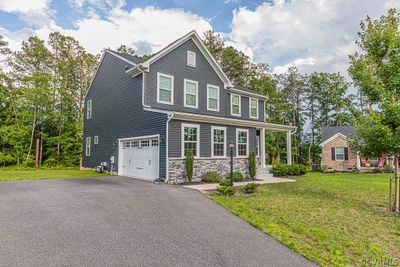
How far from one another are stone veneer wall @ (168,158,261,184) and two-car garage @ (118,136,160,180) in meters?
1.00

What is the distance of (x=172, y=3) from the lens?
14484 mm

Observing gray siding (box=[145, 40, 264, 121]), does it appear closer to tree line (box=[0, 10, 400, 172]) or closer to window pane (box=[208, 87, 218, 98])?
window pane (box=[208, 87, 218, 98])

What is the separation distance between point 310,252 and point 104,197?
6005 millimetres

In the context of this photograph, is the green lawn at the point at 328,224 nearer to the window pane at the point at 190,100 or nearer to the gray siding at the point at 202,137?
the gray siding at the point at 202,137

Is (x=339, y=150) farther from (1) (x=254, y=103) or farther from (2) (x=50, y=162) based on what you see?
(2) (x=50, y=162)

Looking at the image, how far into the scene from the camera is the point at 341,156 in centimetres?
2361

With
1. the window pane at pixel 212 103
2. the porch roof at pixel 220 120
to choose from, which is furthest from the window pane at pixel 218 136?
the window pane at pixel 212 103

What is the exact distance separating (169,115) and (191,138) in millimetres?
1859

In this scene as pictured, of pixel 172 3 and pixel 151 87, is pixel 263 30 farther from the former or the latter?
pixel 151 87

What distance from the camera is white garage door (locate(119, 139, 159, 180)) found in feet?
40.6

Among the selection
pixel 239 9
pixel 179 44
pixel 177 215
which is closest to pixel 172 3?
pixel 179 44

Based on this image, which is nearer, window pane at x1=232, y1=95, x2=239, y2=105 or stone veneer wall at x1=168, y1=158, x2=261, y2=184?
stone veneer wall at x1=168, y1=158, x2=261, y2=184

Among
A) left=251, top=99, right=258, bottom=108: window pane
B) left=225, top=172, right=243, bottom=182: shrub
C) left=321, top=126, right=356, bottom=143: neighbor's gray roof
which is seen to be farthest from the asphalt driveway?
left=321, top=126, right=356, bottom=143: neighbor's gray roof

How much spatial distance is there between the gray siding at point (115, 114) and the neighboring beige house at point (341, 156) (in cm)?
1829
